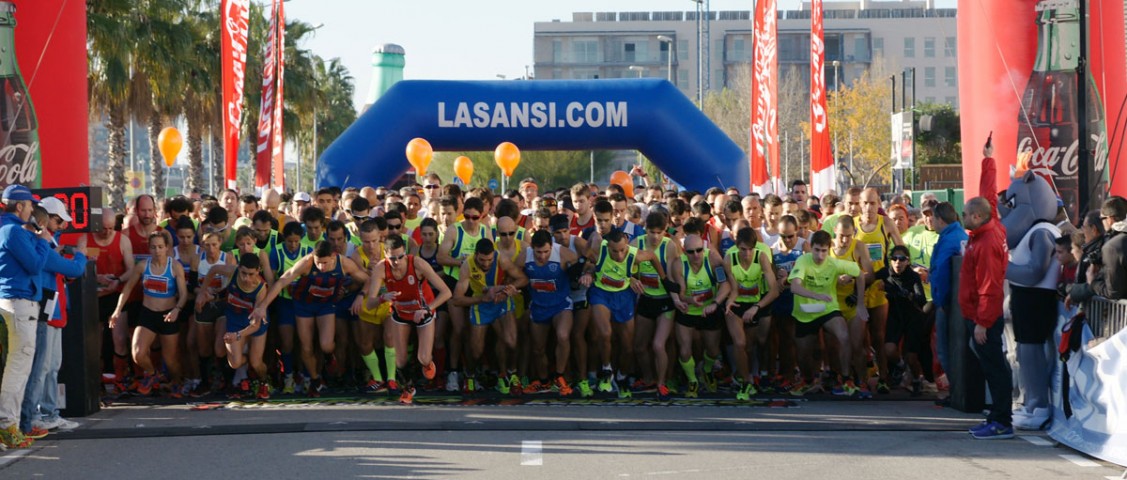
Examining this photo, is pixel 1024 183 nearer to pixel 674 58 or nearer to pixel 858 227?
pixel 858 227

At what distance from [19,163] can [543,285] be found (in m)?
5.52

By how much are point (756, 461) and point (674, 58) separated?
10188cm

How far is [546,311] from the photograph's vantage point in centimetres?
1198

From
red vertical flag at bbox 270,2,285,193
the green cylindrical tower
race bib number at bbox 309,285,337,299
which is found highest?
the green cylindrical tower

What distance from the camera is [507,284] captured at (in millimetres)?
11898

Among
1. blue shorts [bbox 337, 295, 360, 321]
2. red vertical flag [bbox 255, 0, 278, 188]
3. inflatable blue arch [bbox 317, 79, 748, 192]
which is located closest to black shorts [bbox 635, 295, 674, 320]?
blue shorts [bbox 337, 295, 360, 321]

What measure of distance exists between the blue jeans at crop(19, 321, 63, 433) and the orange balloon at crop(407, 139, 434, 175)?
11.2 m

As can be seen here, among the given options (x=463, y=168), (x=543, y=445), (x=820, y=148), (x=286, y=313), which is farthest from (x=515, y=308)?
(x=463, y=168)

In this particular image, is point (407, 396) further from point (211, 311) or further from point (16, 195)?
point (16, 195)

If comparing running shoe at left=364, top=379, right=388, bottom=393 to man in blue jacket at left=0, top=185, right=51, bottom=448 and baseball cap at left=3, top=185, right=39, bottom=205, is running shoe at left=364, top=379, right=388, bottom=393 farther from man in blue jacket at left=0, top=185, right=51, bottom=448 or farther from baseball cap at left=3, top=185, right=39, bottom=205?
baseball cap at left=3, top=185, right=39, bottom=205

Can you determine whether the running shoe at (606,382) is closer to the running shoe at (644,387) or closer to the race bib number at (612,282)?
the running shoe at (644,387)

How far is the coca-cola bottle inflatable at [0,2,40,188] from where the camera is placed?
13406mm

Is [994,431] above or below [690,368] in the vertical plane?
below

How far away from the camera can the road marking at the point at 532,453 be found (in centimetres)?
865
